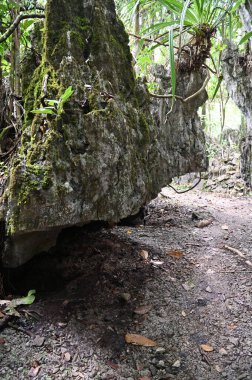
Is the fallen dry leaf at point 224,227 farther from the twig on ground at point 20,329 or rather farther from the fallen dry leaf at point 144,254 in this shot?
the twig on ground at point 20,329

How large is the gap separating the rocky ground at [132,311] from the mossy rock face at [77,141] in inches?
16.3

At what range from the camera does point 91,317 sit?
7.59ft

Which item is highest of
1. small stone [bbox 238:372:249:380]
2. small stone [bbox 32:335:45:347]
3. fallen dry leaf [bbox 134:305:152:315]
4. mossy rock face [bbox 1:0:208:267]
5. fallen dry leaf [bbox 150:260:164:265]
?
mossy rock face [bbox 1:0:208:267]

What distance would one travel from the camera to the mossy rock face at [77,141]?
6.63ft

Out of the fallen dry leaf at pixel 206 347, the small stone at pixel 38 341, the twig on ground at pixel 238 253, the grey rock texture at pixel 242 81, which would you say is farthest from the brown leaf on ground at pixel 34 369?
the grey rock texture at pixel 242 81

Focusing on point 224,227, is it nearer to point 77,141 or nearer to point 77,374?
point 77,141

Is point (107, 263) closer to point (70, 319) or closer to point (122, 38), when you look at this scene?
point (70, 319)

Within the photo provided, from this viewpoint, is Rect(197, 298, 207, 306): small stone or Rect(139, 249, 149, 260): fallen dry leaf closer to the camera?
Rect(197, 298, 207, 306): small stone

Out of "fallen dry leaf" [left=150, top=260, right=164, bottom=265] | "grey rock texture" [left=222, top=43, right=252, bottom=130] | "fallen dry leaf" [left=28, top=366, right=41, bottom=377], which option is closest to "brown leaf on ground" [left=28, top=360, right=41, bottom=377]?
"fallen dry leaf" [left=28, top=366, right=41, bottom=377]

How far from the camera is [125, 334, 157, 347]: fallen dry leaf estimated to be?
2209 millimetres

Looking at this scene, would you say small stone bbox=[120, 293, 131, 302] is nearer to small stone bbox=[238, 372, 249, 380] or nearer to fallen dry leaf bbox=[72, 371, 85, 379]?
fallen dry leaf bbox=[72, 371, 85, 379]

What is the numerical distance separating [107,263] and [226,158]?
9.06m

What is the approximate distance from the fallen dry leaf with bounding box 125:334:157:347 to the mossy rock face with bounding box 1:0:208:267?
3.05ft

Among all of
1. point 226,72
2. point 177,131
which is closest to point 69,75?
point 177,131
